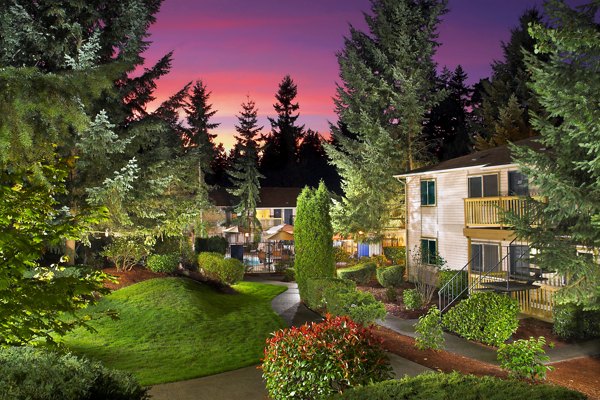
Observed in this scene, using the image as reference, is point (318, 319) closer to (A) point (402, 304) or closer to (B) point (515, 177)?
(A) point (402, 304)

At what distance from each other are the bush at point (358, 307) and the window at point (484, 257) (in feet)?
31.3

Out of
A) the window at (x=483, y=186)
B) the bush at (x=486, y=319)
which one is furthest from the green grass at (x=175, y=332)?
the window at (x=483, y=186)

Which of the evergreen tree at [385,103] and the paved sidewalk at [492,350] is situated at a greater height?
the evergreen tree at [385,103]

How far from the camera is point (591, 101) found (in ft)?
38.7

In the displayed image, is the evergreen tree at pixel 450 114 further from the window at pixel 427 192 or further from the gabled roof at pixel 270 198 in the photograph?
the window at pixel 427 192

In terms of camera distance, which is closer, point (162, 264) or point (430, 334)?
point (430, 334)

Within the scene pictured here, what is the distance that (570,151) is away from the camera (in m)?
14.0

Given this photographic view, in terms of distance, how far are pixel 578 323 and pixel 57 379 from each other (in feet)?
49.3

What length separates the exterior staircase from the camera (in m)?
17.7

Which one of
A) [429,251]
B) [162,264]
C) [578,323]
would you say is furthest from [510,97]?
[162,264]

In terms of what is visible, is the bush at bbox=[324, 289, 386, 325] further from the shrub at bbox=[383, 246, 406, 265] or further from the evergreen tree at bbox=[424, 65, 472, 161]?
the evergreen tree at bbox=[424, 65, 472, 161]

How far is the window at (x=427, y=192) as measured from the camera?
88.2 ft

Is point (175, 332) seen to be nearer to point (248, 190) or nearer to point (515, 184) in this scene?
point (515, 184)

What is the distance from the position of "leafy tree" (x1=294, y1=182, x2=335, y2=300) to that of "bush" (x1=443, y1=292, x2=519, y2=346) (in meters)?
6.39
